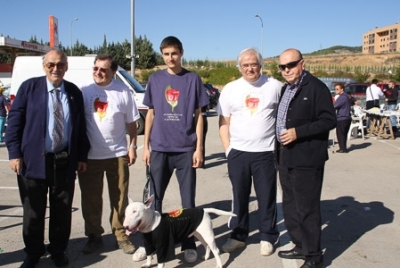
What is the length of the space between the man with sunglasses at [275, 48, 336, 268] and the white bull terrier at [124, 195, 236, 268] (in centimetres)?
90

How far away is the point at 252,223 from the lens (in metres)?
5.24

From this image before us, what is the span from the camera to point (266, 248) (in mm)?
4191

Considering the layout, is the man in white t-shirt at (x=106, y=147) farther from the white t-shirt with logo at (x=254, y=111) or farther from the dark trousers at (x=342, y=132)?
the dark trousers at (x=342, y=132)

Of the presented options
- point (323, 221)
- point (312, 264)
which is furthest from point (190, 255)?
point (323, 221)

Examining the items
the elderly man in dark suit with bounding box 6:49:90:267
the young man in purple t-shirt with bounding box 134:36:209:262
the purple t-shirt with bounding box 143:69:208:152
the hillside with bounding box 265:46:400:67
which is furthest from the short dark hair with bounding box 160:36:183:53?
the hillside with bounding box 265:46:400:67

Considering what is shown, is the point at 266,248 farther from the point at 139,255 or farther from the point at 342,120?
the point at 342,120

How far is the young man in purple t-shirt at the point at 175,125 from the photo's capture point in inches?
155

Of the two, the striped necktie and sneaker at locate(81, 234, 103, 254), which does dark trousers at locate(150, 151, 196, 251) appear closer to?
sneaker at locate(81, 234, 103, 254)

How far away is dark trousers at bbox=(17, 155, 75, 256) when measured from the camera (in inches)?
145

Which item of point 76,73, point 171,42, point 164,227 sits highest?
point 76,73

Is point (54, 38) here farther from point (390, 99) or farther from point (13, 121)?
point (13, 121)

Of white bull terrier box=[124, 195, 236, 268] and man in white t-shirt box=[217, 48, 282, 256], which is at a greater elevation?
man in white t-shirt box=[217, 48, 282, 256]

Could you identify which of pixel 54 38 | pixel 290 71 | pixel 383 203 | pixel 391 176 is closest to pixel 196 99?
pixel 290 71

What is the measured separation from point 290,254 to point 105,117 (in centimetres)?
236
